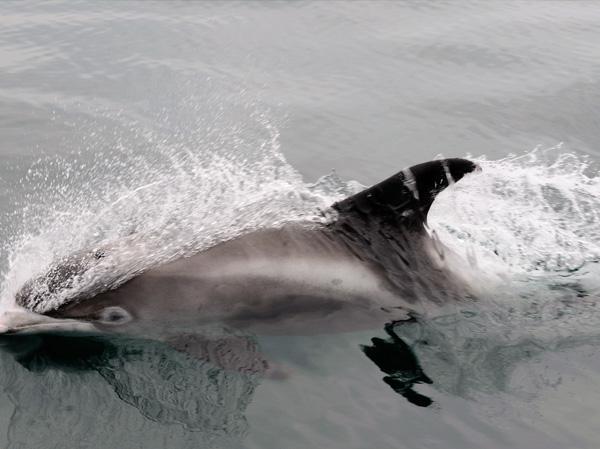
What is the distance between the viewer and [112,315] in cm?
654

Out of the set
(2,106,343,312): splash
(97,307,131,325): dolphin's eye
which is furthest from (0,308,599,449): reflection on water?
(2,106,343,312): splash

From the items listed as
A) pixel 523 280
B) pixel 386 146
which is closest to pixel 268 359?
pixel 523 280

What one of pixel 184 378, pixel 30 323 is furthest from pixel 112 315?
pixel 184 378

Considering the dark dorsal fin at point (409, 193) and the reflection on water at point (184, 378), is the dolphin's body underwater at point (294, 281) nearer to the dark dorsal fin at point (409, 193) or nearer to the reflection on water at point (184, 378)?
the dark dorsal fin at point (409, 193)

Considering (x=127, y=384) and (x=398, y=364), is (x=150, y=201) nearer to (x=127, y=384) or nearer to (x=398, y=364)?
(x=127, y=384)

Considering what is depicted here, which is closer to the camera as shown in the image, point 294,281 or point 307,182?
point 294,281

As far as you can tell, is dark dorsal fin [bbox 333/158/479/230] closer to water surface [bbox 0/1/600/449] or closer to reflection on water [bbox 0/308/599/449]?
water surface [bbox 0/1/600/449]

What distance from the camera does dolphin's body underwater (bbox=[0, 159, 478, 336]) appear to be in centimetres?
654

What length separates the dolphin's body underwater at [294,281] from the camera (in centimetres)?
654

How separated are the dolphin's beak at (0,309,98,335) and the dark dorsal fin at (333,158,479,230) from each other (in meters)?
2.49

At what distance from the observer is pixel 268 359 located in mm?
6488

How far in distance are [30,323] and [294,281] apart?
2.15 m

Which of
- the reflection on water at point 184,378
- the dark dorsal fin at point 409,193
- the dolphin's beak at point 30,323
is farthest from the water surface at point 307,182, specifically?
the dark dorsal fin at point 409,193

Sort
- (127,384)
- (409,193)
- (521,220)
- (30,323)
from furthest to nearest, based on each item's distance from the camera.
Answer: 1. (521,220)
2. (409,193)
3. (30,323)
4. (127,384)
